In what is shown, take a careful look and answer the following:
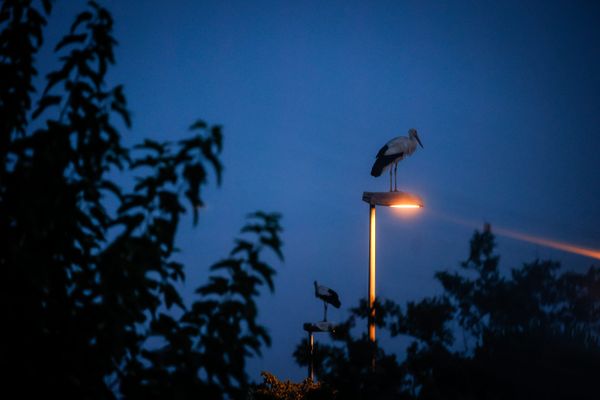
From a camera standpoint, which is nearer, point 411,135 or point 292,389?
point 292,389

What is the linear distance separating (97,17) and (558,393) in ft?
22.4

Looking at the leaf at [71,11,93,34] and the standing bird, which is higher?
the standing bird

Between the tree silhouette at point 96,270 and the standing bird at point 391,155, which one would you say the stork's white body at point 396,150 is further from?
the tree silhouette at point 96,270

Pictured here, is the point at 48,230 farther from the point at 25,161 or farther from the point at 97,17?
the point at 97,17

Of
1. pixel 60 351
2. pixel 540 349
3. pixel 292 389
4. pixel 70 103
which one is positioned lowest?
pixel 60 351

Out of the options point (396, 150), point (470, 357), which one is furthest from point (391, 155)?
point (470, 357)

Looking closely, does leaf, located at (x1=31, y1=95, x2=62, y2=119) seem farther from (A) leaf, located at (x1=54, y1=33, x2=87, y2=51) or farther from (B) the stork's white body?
(B) the stork's white body

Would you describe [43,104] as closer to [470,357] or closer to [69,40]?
[69,40]

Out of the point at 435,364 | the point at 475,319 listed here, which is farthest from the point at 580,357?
the point at 435,364

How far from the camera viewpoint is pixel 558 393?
19.7 feet

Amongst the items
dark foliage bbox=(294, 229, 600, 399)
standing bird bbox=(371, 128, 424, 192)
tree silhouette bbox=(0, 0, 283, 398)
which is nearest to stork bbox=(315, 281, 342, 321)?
standing bird bbox=(371, 128, 424, 192)

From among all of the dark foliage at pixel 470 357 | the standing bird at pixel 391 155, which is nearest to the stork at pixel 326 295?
the standing bird at pixel 391 155

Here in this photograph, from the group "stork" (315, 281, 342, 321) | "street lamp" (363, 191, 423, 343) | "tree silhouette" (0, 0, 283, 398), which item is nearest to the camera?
"tree silhouette" (0, 0, 283, 398)

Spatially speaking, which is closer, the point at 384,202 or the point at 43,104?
the point at 43,104
